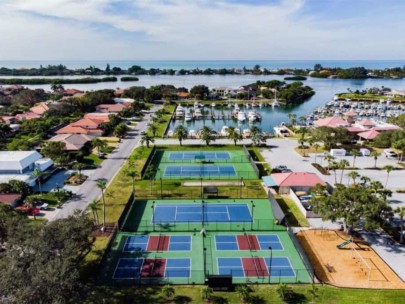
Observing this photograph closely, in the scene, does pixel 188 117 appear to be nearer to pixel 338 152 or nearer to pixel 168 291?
pixel 338 152

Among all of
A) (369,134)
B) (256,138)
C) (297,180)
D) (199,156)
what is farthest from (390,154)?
(199,156)

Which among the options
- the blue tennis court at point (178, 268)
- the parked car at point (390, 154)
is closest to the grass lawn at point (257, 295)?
the blue tennis court at point (178, 268)

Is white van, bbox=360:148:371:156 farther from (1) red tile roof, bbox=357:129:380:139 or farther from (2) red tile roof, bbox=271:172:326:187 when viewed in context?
(2) red tile roof, bbox=271:172:326:187

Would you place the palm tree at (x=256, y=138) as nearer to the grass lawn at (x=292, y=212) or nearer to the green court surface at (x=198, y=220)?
the grass lawn at (x=292, y=212)

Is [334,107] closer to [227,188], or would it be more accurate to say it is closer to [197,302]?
[227,188]

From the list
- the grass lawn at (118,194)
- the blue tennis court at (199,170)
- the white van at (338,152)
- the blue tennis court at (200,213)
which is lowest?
the blue tennis court at (200,213)

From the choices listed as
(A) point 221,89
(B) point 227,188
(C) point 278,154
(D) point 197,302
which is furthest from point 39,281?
(A) point 221,89
